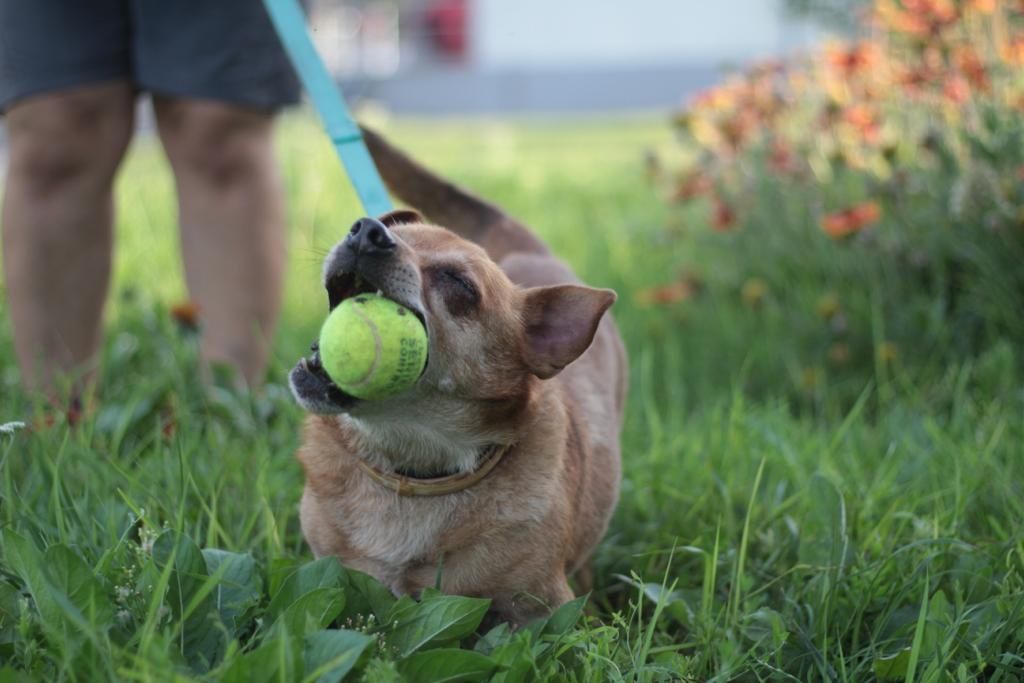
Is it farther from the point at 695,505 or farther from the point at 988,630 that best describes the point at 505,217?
the point at 988,630

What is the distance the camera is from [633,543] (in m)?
2.46

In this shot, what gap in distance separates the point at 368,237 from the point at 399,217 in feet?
1.64

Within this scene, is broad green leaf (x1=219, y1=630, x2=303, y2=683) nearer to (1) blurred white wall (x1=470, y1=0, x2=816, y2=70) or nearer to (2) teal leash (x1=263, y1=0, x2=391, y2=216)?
(2) teal leash (x1=263, y1=0, x2=391, y2=216)

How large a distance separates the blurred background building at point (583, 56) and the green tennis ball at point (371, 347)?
47.4 feet

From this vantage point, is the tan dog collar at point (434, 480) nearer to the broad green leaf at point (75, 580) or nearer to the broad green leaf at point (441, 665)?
the broad green leaf at point (441, 665)

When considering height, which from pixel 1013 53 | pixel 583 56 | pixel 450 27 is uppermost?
pixel 1013 53

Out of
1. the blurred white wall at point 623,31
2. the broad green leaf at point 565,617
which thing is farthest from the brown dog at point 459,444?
the blurred white wall at point 623,31

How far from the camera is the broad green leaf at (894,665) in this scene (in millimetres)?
1784

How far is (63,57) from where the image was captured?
2832mm

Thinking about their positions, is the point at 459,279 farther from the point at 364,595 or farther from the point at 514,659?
the point at 514,659

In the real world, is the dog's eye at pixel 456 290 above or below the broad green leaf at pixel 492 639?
above

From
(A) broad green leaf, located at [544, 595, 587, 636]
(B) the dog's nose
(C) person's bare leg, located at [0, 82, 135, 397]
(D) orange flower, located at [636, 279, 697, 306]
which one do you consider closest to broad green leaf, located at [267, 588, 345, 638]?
(A) broad green leaf, located at [544, 595, 587, 636]

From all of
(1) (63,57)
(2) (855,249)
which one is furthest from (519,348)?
(2) (855,249)

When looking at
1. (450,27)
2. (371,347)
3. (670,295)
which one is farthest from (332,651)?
(450,27)
